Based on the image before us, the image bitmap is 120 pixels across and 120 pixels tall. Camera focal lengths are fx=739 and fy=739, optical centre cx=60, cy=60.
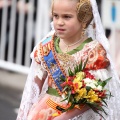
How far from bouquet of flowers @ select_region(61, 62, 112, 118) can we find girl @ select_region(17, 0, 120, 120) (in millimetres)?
80

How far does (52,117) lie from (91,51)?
0.59m

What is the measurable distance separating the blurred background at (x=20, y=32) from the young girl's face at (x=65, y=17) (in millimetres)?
4706

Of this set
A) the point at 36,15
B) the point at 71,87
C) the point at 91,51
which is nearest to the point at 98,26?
the point at 91,51

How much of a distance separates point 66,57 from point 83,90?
0.38 meters

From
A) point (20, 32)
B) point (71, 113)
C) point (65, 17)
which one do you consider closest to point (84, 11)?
point (65, 17)

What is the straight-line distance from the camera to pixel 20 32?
11508 millimetres

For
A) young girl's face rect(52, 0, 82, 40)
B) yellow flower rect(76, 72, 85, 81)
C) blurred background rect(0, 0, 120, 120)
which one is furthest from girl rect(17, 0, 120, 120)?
blurred background rect(0, 0, 120, 120)

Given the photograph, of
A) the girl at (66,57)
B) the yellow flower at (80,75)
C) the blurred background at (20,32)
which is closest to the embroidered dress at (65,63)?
the girl at (66,57)

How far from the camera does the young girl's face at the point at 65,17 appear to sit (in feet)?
18.4

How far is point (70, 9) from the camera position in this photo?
561 centimetres

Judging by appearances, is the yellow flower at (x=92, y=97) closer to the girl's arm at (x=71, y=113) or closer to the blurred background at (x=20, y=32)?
the girl's arm at (x=71, y=113)

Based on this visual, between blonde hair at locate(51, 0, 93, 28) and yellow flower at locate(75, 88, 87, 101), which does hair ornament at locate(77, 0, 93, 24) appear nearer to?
blonde hair at locate(51, 0, 93, 28)

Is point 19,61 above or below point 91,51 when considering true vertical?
below

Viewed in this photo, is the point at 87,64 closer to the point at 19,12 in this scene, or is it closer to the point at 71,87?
the point at 71,87
